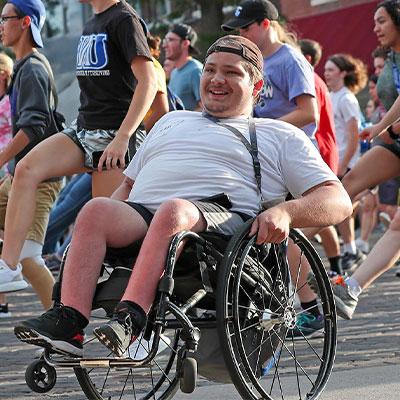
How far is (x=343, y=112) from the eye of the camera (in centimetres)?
1082

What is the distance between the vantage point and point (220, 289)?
4.26 m

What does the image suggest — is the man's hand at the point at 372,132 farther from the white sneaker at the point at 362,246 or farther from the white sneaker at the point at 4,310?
the white sneaker at the point at 362,246

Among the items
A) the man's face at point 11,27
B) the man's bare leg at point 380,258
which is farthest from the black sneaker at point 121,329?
the man's face at point 11,27

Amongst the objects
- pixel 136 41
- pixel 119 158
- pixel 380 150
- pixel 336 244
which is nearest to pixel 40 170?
pixel 119 158

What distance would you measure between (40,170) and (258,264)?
2002 millimetres

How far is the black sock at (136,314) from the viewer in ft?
13.8

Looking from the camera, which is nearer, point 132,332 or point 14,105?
point 132,332

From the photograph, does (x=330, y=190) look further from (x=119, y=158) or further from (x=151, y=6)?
(x=151, y=6)

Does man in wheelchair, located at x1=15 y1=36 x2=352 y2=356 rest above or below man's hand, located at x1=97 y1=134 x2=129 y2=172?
above

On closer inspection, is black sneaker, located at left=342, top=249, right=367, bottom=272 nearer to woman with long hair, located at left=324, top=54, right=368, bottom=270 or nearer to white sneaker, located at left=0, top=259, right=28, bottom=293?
woman with long hair, located at left=324, top=54, right=368, bottom=270

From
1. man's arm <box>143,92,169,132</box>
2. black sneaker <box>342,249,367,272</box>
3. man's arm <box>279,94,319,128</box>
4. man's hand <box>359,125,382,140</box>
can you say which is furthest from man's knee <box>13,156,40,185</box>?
black sneaker <box>342,249,367,272</box>

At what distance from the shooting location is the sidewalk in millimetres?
5562

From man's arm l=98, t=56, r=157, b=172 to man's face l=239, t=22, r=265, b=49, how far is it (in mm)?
956

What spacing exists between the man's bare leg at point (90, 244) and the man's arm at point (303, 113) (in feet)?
8.52
